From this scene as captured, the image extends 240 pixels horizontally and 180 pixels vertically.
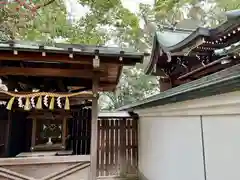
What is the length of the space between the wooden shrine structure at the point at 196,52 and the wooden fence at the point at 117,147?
2.28 metres

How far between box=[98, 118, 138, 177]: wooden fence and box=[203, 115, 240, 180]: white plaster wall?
4.12 metres

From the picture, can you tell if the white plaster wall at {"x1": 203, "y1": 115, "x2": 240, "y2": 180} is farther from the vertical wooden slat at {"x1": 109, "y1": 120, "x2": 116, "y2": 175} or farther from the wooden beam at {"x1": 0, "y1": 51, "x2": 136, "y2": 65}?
the vertical wooden slat at {"x1": 109, "y1": 120, "x2": 116, "y2": 175}

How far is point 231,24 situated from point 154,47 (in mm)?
4166

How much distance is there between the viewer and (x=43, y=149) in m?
4.20

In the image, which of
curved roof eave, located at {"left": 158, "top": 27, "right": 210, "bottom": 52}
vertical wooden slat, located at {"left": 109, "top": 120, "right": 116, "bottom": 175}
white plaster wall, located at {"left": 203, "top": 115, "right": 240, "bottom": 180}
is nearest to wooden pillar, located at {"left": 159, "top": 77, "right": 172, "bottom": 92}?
curved roof eave, located at {"left": 158, "top": 27, "right": 210, "bottom": 52}

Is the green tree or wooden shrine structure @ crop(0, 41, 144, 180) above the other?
the green tree

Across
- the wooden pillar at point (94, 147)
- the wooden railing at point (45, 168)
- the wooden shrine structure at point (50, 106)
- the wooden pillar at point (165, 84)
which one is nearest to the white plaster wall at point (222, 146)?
the wooden shrine structure at point (50, 106)

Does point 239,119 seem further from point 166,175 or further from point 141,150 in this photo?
point 141,150

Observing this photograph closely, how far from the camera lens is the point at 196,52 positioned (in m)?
6.09

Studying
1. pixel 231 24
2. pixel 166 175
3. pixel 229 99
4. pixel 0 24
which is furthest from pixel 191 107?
pixel 0 24

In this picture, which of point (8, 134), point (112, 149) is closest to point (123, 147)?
point (112, 149)

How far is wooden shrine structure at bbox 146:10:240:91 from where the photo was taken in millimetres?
4344

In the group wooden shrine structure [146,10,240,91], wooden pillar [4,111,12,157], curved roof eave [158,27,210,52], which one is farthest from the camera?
curved roof eave [158,27,210,52]

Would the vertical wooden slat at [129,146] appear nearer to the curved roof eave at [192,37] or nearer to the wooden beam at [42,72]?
the curved roof eave at [192,37]
